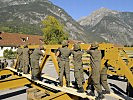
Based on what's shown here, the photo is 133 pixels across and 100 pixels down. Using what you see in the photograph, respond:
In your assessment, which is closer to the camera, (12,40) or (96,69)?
(96,69)

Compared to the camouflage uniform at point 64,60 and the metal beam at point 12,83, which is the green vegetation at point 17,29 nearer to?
the metal beam at point 12,83

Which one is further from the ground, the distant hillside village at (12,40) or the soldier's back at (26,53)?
the distant hillside village at (12,40)

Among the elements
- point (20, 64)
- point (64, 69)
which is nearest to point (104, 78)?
point (64, 69)

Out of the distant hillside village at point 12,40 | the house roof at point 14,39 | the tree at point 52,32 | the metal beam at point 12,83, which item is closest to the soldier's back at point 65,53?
the metal beam at point 12,83

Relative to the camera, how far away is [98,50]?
6.88 m

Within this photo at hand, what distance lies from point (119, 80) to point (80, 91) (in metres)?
6.75

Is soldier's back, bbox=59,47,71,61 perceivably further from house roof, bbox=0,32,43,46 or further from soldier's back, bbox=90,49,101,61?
house roof, bbox=0,32,43,46

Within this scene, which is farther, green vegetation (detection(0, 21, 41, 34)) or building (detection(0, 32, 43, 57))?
green vegetation (detection(0, 21, 41, 34))

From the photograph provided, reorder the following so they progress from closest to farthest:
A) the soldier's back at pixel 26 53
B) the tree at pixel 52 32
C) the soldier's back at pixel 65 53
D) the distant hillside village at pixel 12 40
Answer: the soldier's back at pixel 65 53 → the soldier's back at pixel 26 53 → the tree at pixel 52 32 → the distant hillside village at pixel 12 40

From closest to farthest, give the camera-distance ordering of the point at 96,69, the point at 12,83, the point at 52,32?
the point at 96,69 → the point at 12,83 → the point at 52,32

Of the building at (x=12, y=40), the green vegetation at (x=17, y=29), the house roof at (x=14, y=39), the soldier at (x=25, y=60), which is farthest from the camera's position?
the green vegetation at (x=17, y=29)

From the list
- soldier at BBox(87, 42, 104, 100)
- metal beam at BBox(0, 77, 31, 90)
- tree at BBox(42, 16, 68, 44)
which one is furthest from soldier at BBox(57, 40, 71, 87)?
tree at BBox(42, 16, 68, 44)

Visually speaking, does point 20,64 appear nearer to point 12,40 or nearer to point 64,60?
point 64,60

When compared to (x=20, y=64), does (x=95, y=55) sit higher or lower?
higher
